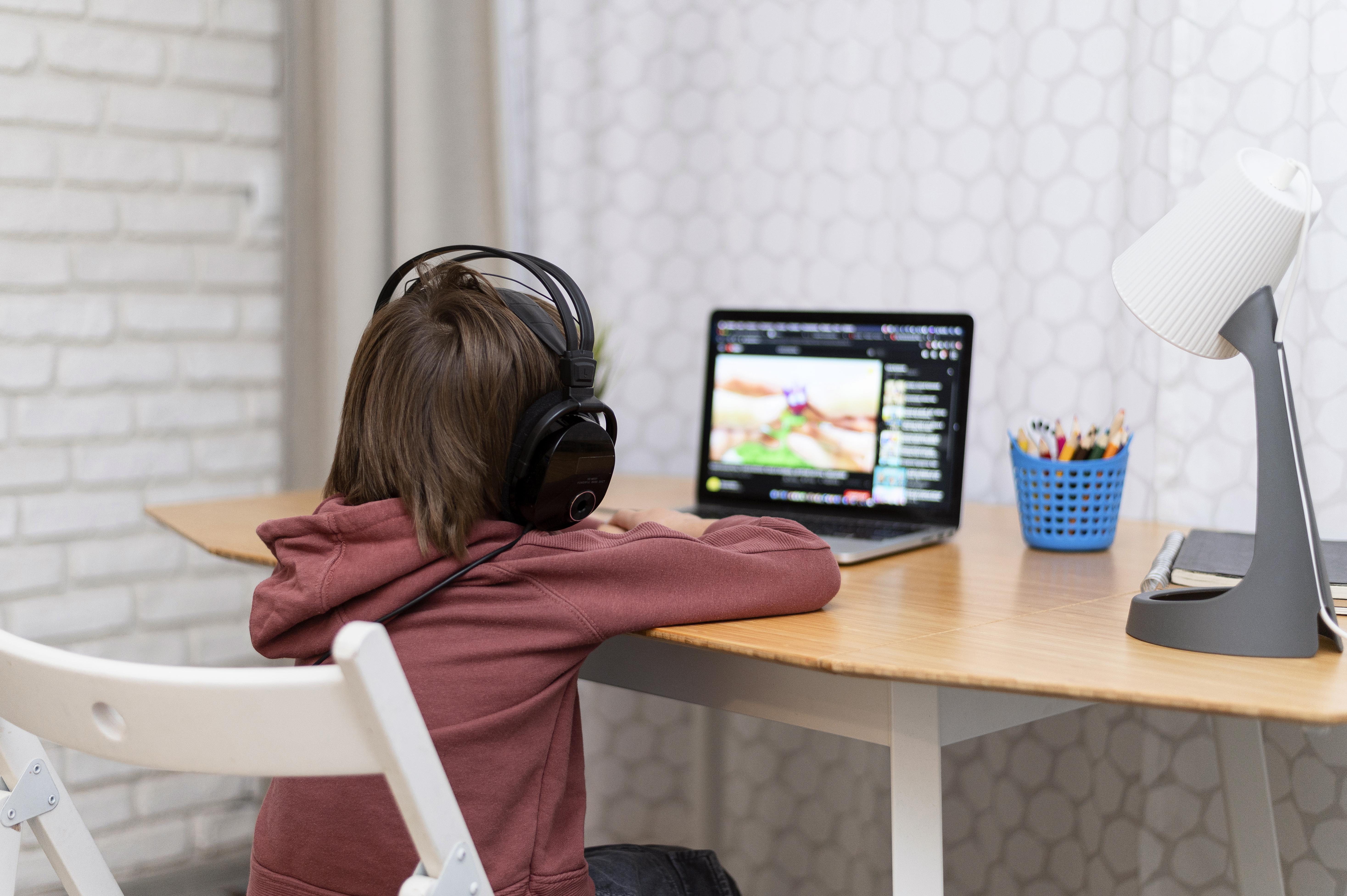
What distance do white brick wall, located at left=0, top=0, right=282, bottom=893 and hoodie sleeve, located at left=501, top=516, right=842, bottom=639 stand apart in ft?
3.81

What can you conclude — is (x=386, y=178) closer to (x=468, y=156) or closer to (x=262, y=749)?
(x=468, y=156)

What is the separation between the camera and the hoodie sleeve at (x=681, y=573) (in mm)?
831

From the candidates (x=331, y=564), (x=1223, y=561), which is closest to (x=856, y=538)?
(x=1223, y=561)

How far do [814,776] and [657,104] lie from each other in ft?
3.41

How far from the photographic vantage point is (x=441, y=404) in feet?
2.72

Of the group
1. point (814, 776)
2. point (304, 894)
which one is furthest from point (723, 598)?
point (814, 776)

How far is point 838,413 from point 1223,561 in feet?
1.59

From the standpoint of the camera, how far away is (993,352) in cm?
150

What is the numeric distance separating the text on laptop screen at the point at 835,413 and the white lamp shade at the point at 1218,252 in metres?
0.47

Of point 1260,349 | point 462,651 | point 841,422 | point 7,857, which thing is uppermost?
point 1260,349

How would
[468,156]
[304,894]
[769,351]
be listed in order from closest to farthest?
1. [304,894]
2. [769,351]
3. [468,156]

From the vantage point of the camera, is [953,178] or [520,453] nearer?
[520,453]

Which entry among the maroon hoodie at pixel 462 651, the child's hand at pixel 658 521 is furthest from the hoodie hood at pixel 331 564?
the child's hand at pixel 658 521

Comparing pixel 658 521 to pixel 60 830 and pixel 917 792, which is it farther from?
pixel 60 830
